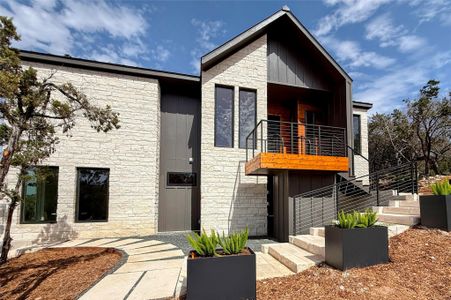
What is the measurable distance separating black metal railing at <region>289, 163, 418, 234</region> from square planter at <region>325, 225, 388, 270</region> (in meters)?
3.12

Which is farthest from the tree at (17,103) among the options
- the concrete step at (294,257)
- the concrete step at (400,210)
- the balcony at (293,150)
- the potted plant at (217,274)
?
the concrete step at (400,210)

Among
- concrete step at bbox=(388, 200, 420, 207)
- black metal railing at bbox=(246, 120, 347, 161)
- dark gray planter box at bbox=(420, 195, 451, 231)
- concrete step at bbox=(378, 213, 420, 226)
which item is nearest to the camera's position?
dark gray planter box at bbox=(420, 195, 451, 231)

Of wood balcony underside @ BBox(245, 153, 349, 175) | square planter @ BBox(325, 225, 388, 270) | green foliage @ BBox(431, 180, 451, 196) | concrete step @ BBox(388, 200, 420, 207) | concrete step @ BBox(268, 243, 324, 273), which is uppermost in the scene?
wood balcony underside @ BBox(245, 153, 349, 175)

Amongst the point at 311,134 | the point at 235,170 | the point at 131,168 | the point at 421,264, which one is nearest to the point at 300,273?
the point at 421,264

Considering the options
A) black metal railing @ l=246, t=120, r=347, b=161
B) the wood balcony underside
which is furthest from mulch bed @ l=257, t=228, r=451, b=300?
black metal railing @ l=246, t=120, r=347, b=161

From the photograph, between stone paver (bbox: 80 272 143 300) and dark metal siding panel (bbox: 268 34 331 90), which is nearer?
stone paver (bbox: 80 272 143 300)

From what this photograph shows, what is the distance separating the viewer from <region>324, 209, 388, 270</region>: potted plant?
4.14 m

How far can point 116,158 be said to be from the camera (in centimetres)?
889

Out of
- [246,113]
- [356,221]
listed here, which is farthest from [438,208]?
[246,113]

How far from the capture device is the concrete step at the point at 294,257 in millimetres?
4535

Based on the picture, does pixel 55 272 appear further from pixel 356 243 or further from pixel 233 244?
pixel 356 243

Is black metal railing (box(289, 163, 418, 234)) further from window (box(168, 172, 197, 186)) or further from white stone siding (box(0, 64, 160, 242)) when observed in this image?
white stone siding (box(0, 64, 160, 242))

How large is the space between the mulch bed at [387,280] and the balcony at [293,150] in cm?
336

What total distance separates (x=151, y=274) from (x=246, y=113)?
6.84 meters
